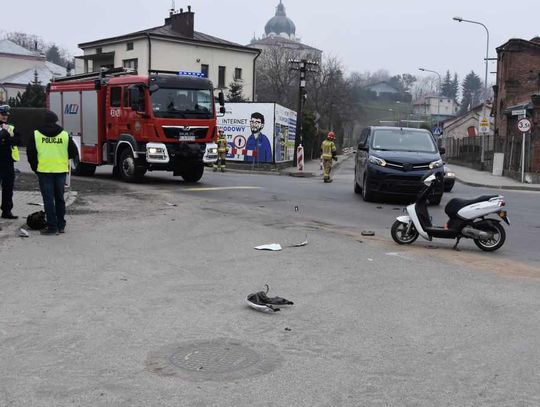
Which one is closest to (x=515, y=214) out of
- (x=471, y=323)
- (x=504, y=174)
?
(x=471, y=323)

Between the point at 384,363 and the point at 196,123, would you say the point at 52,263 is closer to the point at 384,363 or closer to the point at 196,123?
the point at 384,363

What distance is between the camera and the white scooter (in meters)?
9.49

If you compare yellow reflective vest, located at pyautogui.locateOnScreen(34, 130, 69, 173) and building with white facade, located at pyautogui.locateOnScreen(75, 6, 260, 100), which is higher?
building with white facade, located at pyautogui.locateOnScreen(75, 6, 260, 100)

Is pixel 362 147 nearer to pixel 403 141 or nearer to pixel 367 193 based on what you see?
pixel 403 141

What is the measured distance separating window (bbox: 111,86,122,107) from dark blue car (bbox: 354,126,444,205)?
7.08 m

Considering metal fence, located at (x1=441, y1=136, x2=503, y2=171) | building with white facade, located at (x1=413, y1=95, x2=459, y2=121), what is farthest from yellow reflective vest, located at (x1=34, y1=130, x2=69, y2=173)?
building with white facade, located at (x1=413, y1=95, x2=459, y2=121)

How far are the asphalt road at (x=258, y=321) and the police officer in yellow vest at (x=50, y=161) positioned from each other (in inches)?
20.4

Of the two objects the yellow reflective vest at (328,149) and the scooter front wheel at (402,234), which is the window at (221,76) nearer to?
the yellow reflective vest at (328,149)

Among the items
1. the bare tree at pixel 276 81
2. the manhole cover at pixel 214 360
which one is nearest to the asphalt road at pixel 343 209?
the manhole cover at pixel 214 360

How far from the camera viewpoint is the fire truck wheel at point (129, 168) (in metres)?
17.6

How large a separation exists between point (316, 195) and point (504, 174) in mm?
19115

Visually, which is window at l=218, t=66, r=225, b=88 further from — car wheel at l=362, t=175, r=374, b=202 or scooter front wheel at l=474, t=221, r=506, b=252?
scooter front wheel at l=474, t=221, r=506, b=252

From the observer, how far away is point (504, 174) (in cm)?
3297

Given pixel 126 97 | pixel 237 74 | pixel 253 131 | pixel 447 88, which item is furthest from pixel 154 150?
pixel 447 88
